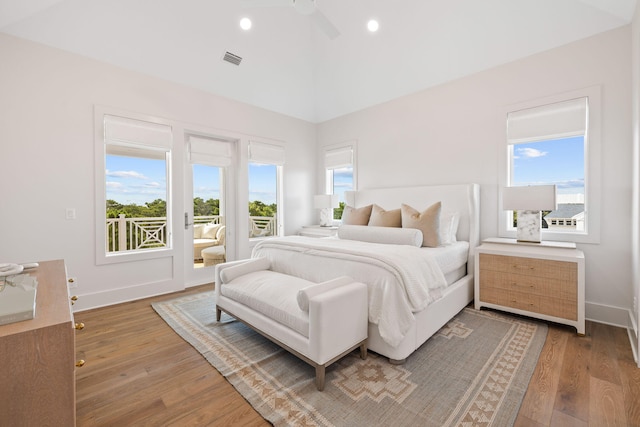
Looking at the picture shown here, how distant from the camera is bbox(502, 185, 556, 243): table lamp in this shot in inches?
108

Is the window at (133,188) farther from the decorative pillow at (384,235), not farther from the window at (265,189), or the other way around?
the decorative pillow at (384,235)

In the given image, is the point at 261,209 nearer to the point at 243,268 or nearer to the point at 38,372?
the point at 243,268

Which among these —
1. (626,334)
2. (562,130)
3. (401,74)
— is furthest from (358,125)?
(626,334)

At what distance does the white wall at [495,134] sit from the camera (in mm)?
2648

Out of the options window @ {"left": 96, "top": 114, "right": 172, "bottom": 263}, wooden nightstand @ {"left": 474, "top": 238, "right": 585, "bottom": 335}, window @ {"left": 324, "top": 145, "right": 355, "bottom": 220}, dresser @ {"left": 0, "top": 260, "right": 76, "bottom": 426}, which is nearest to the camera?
dresser @ {"left": 0, "top": 260, "right": 76, "bottom": 426}

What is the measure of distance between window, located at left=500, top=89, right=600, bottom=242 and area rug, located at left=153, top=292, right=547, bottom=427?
1141 mm

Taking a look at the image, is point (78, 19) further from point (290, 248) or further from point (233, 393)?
point (233, 393)

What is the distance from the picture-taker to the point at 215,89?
4082mm

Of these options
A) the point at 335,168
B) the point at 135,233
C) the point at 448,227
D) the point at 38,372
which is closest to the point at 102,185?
the point at 135,233

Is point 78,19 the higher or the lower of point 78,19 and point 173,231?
the higher

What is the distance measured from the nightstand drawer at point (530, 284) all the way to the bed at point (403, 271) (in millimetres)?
219

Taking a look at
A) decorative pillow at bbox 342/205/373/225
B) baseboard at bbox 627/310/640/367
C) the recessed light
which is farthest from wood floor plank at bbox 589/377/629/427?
the recessed light

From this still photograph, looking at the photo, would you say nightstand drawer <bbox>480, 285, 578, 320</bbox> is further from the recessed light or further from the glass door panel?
the recessed light

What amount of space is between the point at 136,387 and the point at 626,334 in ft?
12.7
